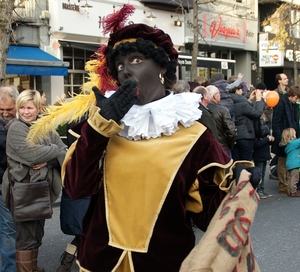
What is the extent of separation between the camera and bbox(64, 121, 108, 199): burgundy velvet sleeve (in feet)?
6.22

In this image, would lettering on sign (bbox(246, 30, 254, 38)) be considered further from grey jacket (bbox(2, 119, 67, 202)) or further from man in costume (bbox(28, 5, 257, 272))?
man in costume (bbox(28, 5, 257, 272))

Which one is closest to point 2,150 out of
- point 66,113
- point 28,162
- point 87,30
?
point 28,162

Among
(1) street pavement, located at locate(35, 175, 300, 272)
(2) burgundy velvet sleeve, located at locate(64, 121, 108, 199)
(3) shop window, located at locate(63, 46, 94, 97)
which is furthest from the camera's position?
(3) shop window, located at locate(63, 46, 94, 97)

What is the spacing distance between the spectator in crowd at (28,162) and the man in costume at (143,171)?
1767mm

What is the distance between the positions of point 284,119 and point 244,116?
1.14 metres

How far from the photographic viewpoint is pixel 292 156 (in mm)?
7520

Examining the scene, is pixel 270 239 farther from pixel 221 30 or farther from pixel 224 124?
pixel 221 30

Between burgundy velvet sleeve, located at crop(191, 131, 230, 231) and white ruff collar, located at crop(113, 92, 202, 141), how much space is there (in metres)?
0.13

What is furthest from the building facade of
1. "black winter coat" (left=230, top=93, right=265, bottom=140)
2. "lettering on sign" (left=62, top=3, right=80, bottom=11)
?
"black winter coat" (left=230, top=93, right=265, bottom=140)

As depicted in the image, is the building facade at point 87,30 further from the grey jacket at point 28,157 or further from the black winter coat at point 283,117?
the grey jacket at point 28,157

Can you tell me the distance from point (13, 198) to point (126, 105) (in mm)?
2295

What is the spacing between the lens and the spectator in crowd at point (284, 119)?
7.59 metres

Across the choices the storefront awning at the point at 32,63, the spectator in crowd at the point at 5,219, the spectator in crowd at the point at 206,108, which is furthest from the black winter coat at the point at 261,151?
the storefront awning at the point at 32,63

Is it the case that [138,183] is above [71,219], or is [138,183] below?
above
